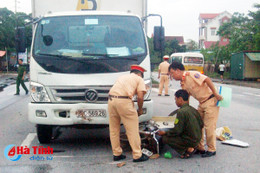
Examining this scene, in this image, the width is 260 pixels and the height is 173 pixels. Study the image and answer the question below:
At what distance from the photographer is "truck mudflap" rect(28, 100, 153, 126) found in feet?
20.3

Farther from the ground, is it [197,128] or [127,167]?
[197,128]

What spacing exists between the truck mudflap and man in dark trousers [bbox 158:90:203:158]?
1.01 metres

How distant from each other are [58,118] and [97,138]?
158 centimetres

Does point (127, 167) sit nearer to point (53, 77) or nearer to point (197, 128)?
point (197, 128)

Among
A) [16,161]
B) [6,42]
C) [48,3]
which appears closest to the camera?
[16,161]

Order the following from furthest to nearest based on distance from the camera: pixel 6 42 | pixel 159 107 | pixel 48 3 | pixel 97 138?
pixel 6 42 < pixel 159 107 < pixel 48 3 < pixel 97 138

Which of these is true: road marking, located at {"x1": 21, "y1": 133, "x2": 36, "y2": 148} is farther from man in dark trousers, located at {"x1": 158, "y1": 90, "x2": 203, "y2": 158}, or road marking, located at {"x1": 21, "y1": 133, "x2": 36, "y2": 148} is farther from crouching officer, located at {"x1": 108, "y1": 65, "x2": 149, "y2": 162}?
man in dark trousers, located at {"x1": 158, "y1": 90, "x2": 203, "y2": 158}

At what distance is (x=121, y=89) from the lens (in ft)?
18.4

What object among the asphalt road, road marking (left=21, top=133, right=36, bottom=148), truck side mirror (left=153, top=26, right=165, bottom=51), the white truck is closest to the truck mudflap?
the white truck

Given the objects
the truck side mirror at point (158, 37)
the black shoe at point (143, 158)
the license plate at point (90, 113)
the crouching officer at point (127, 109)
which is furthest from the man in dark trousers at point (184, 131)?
the truck side mirror at point (158, 37)

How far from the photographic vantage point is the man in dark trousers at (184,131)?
5.86 meters

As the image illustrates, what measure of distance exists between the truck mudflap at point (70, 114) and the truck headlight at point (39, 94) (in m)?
0.10

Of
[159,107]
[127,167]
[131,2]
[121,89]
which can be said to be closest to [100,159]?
[127,167]

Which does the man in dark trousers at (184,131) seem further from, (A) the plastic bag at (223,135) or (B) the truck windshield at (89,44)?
(A) the plastic bag at (223,135)
